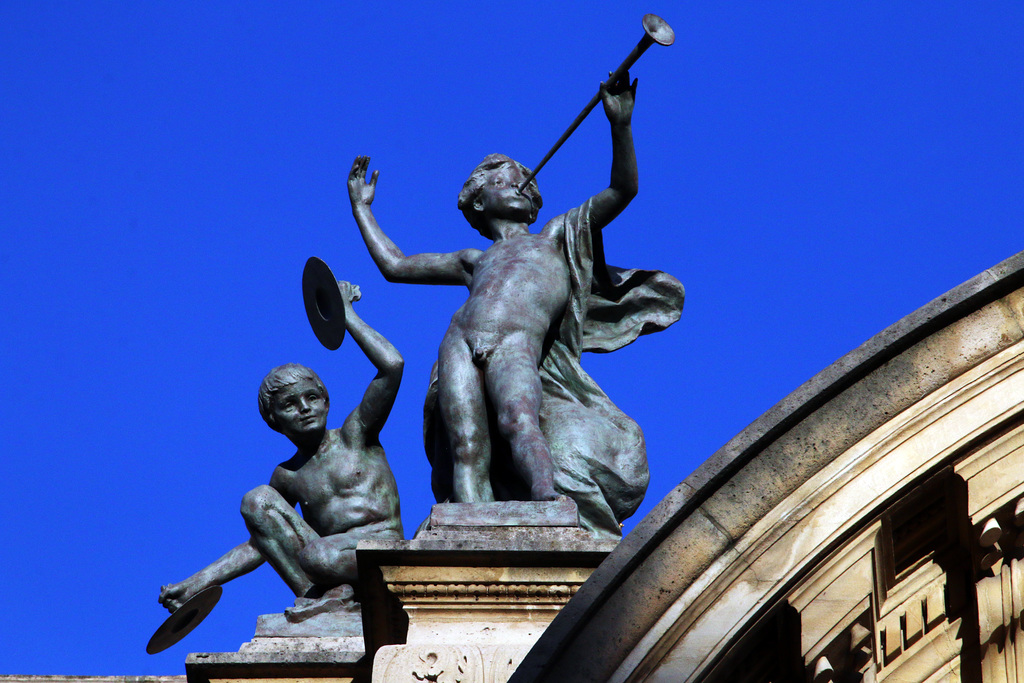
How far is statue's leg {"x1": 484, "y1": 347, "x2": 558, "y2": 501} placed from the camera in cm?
913

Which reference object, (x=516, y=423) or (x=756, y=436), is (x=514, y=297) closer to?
(x=516, y=423)

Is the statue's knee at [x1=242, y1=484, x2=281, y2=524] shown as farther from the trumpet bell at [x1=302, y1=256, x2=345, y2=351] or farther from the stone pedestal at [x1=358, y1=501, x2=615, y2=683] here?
the stone pedestal at [x1=358, y1=501, x2=615, y2=683]

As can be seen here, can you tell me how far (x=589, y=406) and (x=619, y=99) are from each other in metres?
1.69

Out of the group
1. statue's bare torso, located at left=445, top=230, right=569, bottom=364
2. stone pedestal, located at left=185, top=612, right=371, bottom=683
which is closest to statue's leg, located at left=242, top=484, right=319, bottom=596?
stone pedestal, located at left=185, top=612, right=371, bottom=683

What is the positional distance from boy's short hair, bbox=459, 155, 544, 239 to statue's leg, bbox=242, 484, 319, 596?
1994 millimetres

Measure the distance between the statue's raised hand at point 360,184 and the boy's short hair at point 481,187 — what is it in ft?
2.39

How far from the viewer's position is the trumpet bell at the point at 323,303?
10595mm

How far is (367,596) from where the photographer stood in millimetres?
8703

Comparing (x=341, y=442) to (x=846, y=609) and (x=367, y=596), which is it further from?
(x=846, y=609)

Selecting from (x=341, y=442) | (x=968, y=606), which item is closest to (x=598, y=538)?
(x=968, y=606)

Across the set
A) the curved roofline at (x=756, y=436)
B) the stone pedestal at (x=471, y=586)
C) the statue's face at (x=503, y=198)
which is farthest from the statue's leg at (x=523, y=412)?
the statue's face at (x=503, y=198)

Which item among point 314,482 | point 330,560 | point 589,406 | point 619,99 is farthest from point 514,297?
point 330,560

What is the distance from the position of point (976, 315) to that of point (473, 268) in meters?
3.17

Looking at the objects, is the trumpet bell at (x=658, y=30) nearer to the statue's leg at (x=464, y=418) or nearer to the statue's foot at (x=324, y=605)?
the statue's leg at (x=464, y=418)
